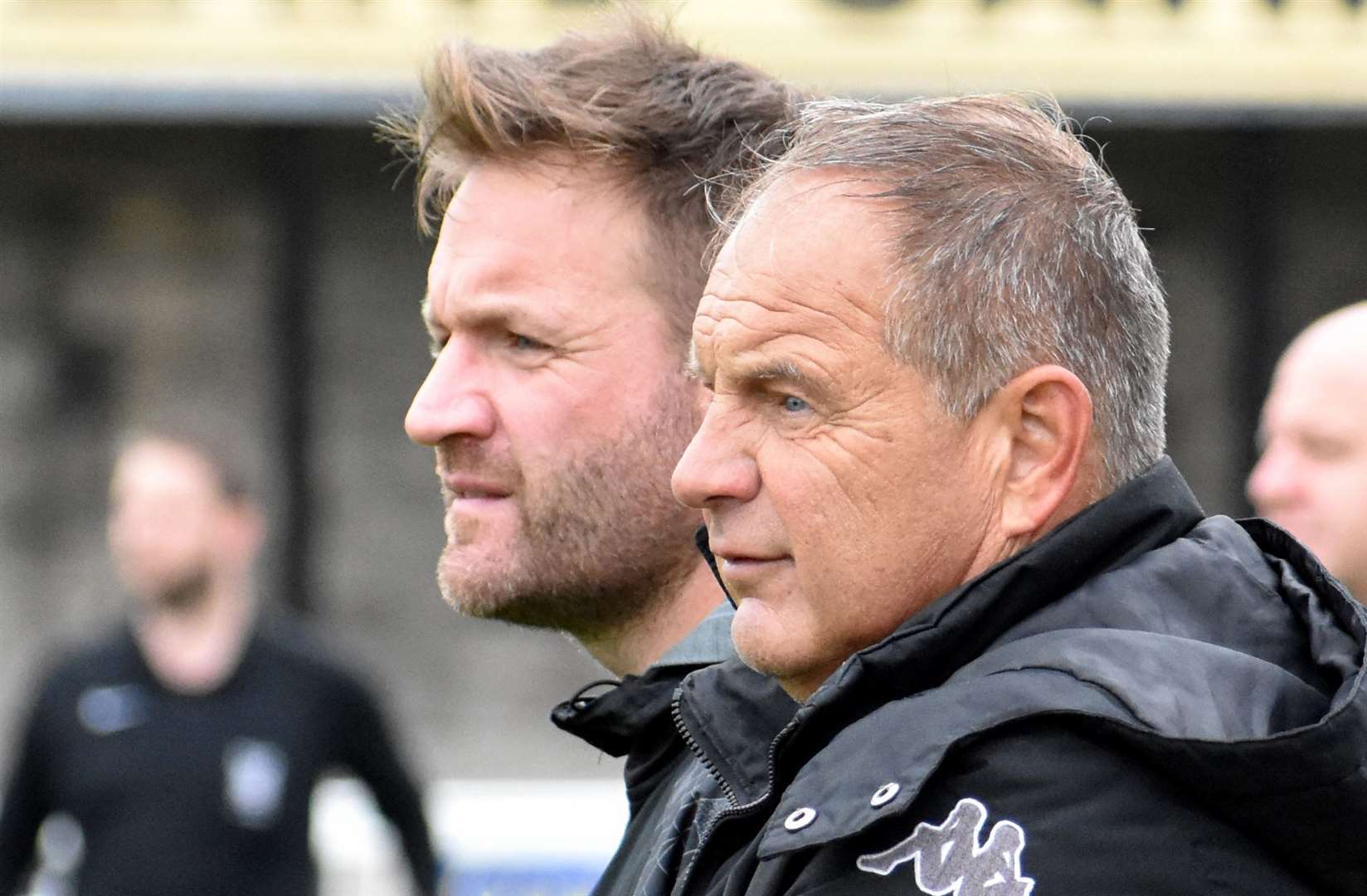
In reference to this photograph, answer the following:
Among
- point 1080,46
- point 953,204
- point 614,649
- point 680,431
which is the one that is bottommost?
point 614,649

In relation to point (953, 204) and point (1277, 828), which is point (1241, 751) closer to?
point (1277, 828)

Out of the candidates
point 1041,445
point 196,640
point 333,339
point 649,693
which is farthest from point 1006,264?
point 333,339

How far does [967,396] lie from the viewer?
161 cm

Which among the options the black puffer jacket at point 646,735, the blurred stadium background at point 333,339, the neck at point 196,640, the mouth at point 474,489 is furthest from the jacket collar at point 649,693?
the blurred stadium background at point 333,339

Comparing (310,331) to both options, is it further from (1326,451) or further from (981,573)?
(981,573)

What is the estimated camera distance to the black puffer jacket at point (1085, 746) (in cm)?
139

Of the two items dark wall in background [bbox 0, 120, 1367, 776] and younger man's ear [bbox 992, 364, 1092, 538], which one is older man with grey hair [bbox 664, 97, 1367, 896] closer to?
younger man's ear [bbox 992, 364, 1092, 538]

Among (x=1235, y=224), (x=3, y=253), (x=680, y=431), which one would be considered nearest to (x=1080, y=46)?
(x=1235, y=224)

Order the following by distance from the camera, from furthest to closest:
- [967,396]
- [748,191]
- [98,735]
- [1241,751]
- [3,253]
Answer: [3,253] → [98,735] → [748,191] → [967,396] → [1241,751]

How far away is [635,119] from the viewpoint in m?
2.45

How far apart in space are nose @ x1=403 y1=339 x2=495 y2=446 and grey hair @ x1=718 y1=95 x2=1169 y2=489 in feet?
2.30

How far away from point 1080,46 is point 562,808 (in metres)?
3.22

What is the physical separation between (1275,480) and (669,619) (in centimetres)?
184

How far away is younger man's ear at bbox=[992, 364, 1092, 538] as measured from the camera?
1605 mm
